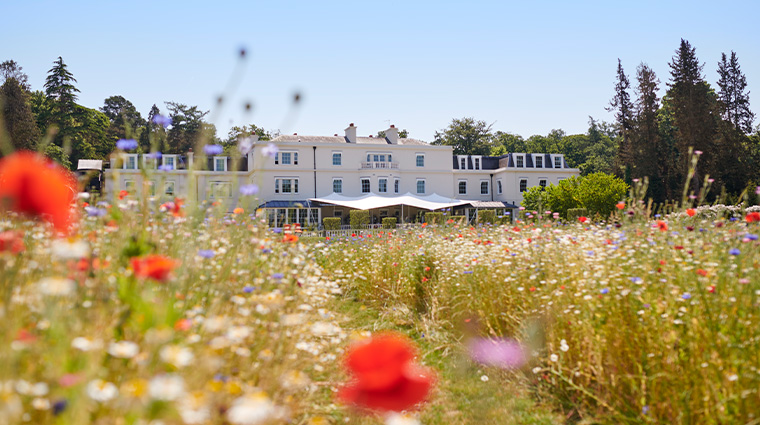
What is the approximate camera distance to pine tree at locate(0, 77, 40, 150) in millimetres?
28797

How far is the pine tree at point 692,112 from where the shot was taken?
31938mm

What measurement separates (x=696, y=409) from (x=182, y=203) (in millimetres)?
3249

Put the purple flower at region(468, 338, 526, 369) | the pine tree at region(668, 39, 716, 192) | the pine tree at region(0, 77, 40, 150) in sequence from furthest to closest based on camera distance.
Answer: the pine tree at region(668, 39, 716, 192)
the pine tree at region(0, 77, 40, 150)
the purple flower at region(468, 338, 526, 369)

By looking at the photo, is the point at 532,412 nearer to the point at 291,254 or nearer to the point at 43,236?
the point at 291,254

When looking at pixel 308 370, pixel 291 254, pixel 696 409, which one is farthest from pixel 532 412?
pixel 291 254

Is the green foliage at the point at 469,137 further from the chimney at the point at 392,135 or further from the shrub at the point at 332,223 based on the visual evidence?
the shrub at the point at 332,223

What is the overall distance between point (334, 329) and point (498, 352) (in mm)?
1579

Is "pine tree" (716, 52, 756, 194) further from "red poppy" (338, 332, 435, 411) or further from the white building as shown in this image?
"red poppy" (338, 332, 435, 411)

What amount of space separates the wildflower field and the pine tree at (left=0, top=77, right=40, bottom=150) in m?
32.5

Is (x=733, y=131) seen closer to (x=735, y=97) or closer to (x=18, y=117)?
(x=735, y=97)

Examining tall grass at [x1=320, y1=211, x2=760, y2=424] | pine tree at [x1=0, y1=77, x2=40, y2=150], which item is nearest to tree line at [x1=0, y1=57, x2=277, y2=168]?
pine tree at [x1=0, y1=77, x2=40, y2=150]

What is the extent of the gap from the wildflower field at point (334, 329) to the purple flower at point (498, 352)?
1cm

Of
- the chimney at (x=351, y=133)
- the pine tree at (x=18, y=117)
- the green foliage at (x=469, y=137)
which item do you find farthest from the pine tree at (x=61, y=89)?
the green foliage at (x=469, y=137)

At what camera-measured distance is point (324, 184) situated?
111 feet
